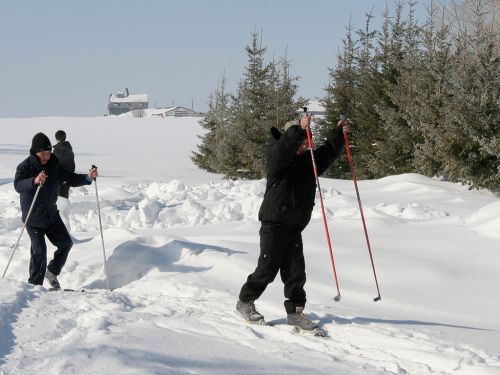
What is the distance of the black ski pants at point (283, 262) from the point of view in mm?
5238

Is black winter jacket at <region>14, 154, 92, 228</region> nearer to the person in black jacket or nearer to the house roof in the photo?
the person in black jacket

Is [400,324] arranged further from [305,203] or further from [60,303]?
[60,303]

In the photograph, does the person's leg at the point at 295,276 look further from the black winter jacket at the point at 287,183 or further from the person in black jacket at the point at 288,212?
the black winter jacket at the point at 287,183

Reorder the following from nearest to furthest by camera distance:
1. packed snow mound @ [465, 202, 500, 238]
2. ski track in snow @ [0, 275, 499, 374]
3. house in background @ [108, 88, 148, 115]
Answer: ski track in snow @ [0, 275, 499, 374] < packed snow mound @ [465, 202, 500, 238] < house in background @ [108, 88, 148, 115]

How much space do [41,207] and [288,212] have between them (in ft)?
11.6

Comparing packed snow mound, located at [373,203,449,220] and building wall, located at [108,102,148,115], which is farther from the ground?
building wall, located at [108,102,148,115]

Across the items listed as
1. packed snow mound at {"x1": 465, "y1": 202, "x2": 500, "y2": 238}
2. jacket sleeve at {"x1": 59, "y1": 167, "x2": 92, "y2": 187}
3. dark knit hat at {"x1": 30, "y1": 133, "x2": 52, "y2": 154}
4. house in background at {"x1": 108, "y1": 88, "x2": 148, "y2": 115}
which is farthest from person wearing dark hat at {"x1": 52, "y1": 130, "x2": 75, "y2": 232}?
house in background at {"x1": 108, "y1": 88, "x2": 148, "y2": 115}

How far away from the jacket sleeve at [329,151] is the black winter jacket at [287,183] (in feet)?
0.55

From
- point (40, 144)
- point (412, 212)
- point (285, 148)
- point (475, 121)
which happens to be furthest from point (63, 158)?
point (475, 121)

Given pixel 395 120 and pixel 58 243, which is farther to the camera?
pixel 395 120

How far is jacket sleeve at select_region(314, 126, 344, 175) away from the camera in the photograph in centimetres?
545

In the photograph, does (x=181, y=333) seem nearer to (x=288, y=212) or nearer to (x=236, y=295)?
(x=288, y=212)

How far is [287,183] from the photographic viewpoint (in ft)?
17.0

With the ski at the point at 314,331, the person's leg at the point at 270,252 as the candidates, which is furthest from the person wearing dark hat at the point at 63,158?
the ski at the point at 314,331
